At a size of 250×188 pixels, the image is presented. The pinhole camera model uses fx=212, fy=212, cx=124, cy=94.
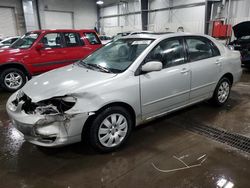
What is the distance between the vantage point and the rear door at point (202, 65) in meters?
3.21

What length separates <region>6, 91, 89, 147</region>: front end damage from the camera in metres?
2.18

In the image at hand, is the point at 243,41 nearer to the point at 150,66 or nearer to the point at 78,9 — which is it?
the point at 150,66

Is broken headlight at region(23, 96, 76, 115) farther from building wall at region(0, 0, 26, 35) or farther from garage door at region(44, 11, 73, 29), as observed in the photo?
garage door at region(44, 11, 73, 29)

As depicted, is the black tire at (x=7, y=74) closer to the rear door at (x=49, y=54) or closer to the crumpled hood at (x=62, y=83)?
the rear door at (x=49, y=54)

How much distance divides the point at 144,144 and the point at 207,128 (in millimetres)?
1076

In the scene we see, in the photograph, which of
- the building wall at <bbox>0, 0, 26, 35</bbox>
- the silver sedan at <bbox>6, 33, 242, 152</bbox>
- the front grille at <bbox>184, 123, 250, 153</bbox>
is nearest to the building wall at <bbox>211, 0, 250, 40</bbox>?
the silver sedan at <bbox>6, 33, 242, 152</bbox>

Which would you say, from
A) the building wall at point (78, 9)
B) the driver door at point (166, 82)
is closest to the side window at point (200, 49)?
the driver door at point (166, 82)

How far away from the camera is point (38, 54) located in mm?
5430

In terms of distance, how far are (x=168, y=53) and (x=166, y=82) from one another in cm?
43

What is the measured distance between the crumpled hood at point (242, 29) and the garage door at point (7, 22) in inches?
581

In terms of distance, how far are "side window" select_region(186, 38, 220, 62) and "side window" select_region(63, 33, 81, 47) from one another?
375 cm

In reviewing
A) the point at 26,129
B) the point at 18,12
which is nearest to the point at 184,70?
the point at 26,129

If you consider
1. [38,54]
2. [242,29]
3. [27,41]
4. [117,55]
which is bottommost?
[38,54]

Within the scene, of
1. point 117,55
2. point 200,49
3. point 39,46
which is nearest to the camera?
point 117,55
